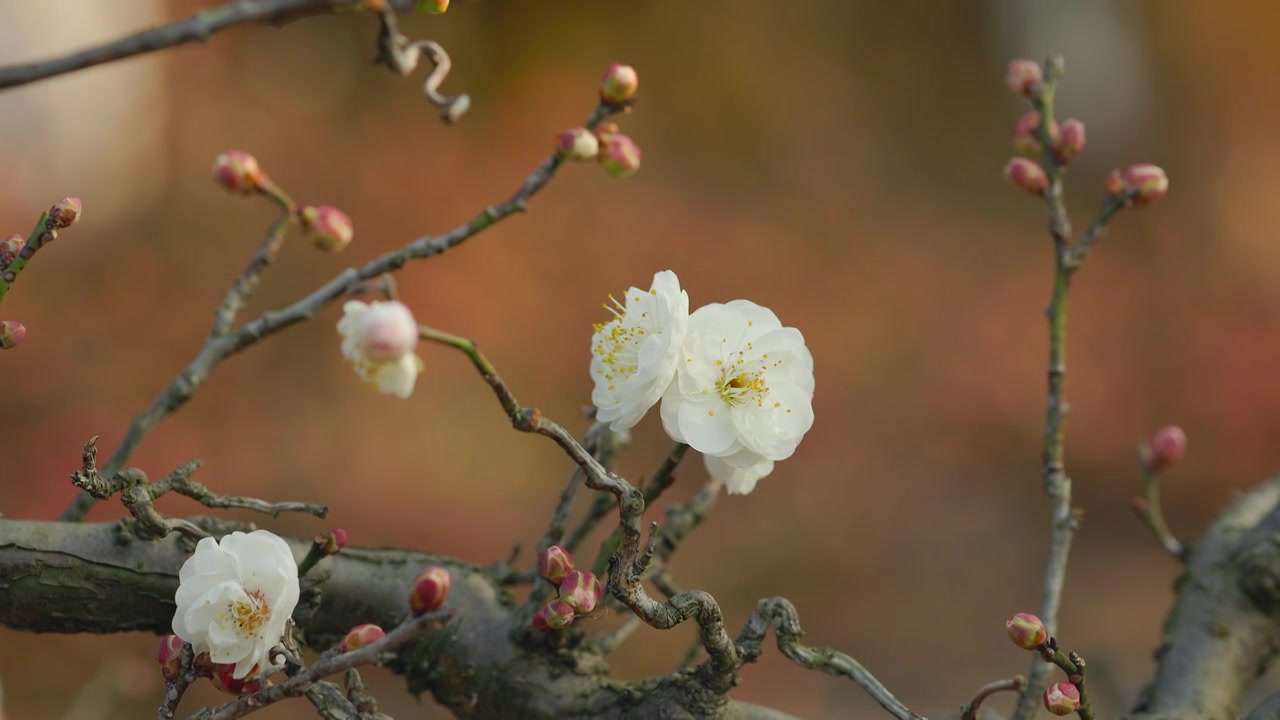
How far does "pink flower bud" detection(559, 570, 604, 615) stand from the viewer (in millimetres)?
575

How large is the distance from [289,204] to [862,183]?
3784 mm

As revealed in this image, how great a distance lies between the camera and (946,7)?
444 cm

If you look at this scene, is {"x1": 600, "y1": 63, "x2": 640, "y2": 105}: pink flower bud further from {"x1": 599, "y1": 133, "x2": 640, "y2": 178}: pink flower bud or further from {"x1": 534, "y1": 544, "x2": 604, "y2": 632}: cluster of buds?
{"x1": 534, "y1": 544, "x2": 604, "y2": 632}: cluster of buds

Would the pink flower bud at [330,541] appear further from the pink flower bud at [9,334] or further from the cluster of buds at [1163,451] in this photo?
the cluster of buds at [1163,451]

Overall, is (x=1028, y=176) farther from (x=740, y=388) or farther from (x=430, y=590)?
(x=430, y=590)

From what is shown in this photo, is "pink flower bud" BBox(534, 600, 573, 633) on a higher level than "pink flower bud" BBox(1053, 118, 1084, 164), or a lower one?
lower

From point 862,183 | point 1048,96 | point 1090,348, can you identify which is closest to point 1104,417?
point 1090,348

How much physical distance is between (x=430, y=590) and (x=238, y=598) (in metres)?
0.14

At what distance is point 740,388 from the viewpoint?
1.98 ft

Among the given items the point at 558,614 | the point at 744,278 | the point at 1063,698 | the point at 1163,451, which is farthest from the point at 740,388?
the point at 744,278

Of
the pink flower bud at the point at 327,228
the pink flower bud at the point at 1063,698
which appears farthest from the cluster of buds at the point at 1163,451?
the pink flower bud at the point at 327,228

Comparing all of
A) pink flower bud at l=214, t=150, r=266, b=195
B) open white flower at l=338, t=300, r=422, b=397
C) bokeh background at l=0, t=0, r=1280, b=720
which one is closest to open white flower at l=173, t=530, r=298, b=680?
open white flower at l=338, t=300, r=422, b=397

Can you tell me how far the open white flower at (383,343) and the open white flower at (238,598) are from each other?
145 mm

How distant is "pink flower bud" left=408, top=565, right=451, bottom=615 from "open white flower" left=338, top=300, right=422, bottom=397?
0.09 metres
